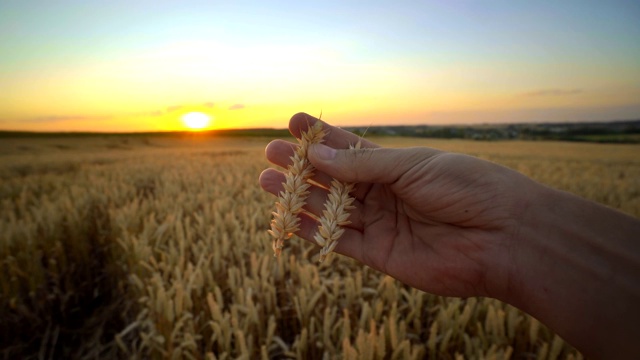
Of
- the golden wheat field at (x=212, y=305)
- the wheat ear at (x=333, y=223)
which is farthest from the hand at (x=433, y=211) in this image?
the golden wheat field at (x=212, y=305)

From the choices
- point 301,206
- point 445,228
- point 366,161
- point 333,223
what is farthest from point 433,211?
point 301,206

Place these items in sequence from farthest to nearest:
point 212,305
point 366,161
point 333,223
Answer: point 212,305
point 366,161
point 333,223

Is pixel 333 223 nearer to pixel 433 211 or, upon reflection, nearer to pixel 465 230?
pixel 433 211

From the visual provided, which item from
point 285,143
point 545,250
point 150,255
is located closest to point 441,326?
point 545,250

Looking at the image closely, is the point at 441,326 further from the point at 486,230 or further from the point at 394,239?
the point at 486,230

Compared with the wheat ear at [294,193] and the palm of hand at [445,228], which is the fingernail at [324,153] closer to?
the wheat ear at [294,193]

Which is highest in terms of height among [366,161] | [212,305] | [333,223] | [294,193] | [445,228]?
[366,161]
